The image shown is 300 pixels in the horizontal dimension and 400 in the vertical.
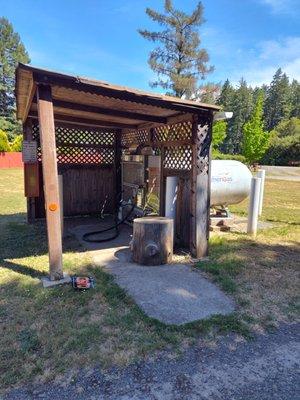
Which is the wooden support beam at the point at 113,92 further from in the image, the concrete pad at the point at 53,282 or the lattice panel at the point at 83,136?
the lattice panel at the point at 83,136

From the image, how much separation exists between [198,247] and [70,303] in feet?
7.08

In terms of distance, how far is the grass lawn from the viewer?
7.61ft

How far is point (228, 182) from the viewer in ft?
21.2

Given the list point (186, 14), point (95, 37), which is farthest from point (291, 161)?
point (95, 37)

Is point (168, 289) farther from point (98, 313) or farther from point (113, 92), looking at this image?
point (113, 92)

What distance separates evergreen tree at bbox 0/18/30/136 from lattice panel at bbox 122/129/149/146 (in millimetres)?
33176

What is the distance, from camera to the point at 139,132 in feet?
22.4

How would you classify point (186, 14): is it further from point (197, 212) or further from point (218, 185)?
point (197, 212)

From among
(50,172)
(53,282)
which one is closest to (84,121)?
(50,172)

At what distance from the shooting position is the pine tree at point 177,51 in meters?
22.3

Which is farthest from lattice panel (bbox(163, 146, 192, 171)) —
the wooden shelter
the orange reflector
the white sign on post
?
the white sign on post

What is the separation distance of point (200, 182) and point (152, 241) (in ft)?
3.63

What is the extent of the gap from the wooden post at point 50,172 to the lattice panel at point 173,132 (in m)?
2.16

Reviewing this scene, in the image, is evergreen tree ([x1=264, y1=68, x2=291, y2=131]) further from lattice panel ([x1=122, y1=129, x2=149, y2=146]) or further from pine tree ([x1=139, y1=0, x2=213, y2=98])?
lattice panel ([x1=122, y1=129, x2=149, y2=146])
